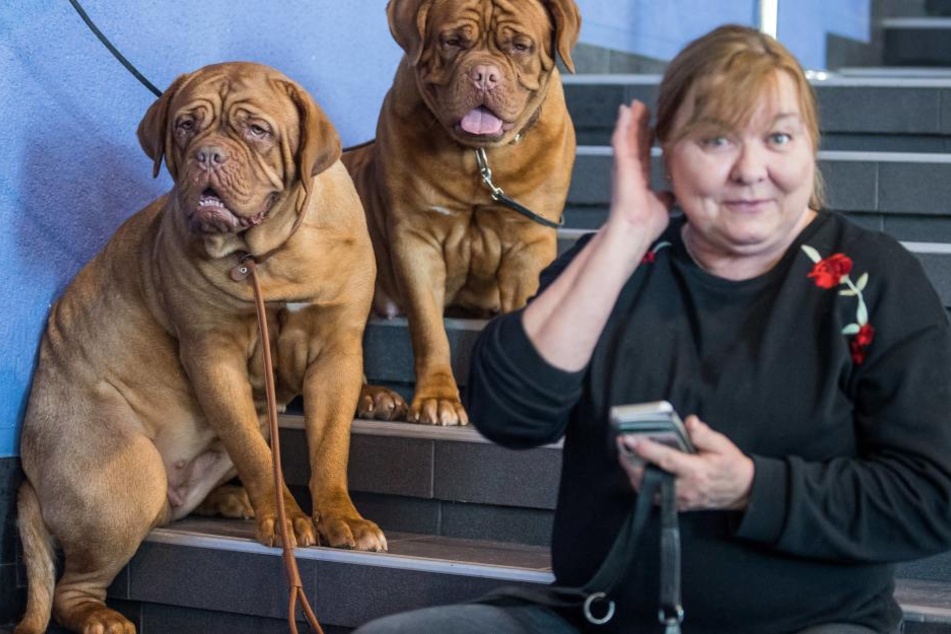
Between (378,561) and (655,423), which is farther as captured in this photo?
(378,561)

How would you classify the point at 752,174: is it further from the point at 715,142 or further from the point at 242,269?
the point at 242,269

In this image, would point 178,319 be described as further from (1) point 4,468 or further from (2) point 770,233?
(2) point 770,233

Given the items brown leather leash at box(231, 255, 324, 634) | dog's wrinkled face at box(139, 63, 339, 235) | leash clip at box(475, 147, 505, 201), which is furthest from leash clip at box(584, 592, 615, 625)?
leash clip at box(475, 147, 505, 201)

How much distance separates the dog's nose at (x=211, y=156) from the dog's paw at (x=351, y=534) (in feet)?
2.42

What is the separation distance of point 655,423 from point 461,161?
1.75 metres

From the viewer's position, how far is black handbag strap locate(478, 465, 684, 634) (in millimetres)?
1613

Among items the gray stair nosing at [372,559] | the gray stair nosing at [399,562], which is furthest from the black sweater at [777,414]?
the gray stair nosing at [372,559]

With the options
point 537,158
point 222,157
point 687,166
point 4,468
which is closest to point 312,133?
point 222,157

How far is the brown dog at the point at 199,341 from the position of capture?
276cm

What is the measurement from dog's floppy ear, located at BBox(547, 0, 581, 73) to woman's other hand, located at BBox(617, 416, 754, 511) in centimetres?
169

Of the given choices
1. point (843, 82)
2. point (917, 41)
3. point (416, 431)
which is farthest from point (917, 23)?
point (416, 431)

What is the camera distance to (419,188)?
3.30 m

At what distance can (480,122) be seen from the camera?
3113 millimetres

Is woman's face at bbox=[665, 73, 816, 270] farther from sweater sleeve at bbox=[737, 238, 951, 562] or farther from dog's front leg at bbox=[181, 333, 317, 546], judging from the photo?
dog's front leg at bbox=[181, 333, 317, 546]
